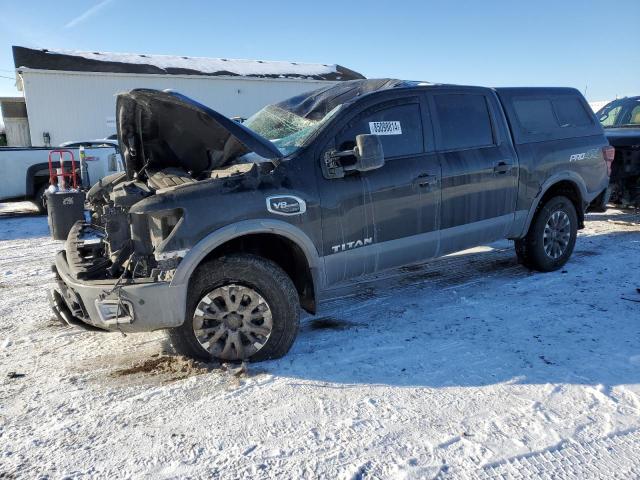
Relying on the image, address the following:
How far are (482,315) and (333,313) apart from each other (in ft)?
4.44

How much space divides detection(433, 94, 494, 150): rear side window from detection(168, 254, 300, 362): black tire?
212cm

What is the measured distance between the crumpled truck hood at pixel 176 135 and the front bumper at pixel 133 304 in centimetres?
119

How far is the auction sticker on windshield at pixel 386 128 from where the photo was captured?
4.23 meters

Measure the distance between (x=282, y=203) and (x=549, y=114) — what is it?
12.4 feet

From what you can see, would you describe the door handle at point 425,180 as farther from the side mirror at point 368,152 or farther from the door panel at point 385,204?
the side mirror at point 368,152

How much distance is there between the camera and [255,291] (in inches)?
143

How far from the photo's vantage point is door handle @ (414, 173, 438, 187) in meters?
4.40

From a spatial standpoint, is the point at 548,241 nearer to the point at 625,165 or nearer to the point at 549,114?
the point at 549,114

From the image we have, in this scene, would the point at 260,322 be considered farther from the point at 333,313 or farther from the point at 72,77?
the point at 72,77

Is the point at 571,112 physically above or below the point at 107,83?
below

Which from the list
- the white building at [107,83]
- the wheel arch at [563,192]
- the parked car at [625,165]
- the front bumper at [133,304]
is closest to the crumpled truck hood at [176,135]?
the front bumper at [133,304]

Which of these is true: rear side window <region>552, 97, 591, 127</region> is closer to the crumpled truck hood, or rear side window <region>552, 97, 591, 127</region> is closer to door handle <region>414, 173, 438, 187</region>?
door handle <region>414, 173, 438, 187</region>

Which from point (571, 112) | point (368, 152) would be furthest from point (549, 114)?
point (368, 152)

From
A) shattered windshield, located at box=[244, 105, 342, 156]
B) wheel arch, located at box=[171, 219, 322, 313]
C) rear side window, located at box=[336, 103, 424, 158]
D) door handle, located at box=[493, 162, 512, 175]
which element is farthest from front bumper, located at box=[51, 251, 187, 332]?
door handle, located at box=[493, 162, 512, 175]
